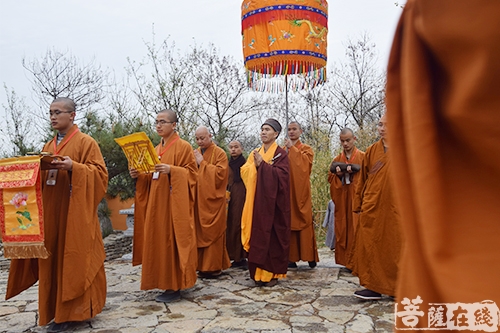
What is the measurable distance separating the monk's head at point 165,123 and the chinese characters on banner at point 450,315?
412cm

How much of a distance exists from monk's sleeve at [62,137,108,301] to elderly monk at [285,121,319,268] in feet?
9.44

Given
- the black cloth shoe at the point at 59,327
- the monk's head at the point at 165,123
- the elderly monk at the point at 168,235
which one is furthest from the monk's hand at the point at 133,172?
the black cloth shoe at the point at 59,327

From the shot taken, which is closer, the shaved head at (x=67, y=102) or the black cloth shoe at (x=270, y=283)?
the shaved head at (x=67, y=102)

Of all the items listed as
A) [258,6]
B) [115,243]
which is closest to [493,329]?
[258,6]

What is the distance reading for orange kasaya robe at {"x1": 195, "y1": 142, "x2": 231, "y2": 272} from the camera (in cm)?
545

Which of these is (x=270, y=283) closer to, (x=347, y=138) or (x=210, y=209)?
(x=210, y=209)

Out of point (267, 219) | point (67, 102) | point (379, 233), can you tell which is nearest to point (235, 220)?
point (267, 219)

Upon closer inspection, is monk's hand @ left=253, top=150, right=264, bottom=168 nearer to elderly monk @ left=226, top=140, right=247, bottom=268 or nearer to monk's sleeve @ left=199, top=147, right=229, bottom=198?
monk's sleeve @ left=199, top=147, right=229, bottom=198

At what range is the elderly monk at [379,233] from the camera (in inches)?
155

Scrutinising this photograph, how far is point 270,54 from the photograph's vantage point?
5488 mm

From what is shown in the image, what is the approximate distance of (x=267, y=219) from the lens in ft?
16.0

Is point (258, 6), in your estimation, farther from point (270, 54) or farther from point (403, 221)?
point (403, 221)

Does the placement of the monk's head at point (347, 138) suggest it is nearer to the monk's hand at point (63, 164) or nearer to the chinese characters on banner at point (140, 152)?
the chinese characters on banner at point (140, 152)

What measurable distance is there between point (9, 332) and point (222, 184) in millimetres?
2860
